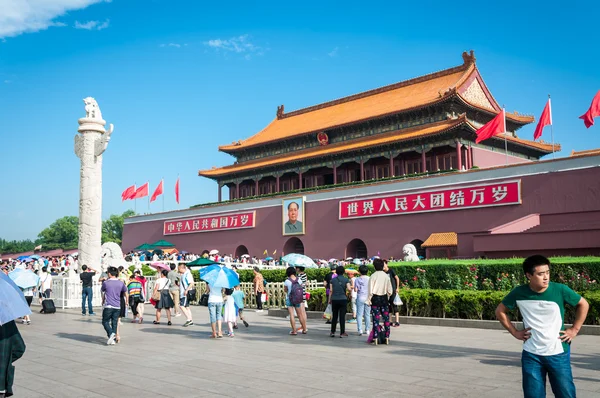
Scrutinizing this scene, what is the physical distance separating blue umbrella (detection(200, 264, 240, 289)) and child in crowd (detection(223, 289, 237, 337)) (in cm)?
32

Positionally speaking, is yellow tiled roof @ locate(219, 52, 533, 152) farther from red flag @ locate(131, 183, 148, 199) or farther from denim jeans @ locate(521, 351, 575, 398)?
denim jeans @ locate(521, 351, 575, 398)

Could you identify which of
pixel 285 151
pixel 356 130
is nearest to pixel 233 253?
pixel 285 151

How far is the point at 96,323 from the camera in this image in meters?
12.6

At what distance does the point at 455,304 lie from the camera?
11.3 metres

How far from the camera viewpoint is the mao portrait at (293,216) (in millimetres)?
28969

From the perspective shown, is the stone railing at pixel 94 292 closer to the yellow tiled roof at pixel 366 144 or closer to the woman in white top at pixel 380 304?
the woman in white top at pixel 380 304

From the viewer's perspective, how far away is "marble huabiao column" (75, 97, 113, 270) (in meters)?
17.3

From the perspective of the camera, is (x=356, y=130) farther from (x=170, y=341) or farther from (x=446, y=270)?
(x=170, y=341)

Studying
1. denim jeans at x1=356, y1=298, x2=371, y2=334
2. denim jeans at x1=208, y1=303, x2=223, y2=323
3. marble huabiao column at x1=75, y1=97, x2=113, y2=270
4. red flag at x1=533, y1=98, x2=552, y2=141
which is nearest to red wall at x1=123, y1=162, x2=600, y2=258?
red flag at x1=533, y1=98, x2=552, y2=141

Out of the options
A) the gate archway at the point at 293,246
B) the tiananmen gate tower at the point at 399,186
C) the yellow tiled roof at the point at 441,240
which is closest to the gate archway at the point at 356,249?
the tiananmen gate tower at the point at 399,186

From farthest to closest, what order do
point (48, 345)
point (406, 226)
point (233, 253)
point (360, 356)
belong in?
point (233, 253)
point (406, 226)
point (48, 345)
point (360, 356)

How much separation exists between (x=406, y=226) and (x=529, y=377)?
2076cm

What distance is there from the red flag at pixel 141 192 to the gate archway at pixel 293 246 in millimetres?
10435

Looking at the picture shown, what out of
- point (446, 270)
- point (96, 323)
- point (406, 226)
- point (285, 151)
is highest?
point (285, 151)
